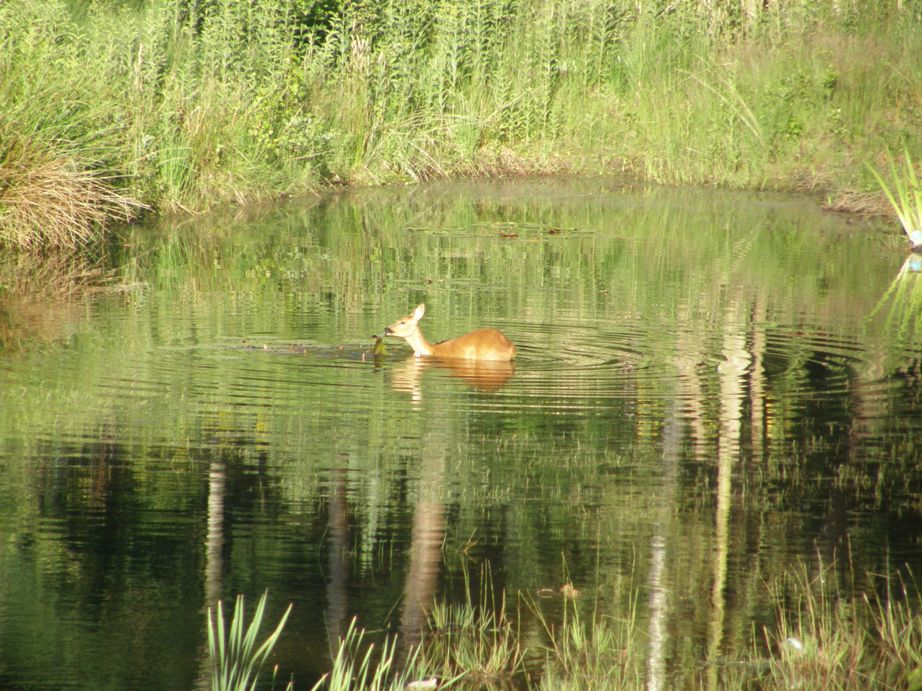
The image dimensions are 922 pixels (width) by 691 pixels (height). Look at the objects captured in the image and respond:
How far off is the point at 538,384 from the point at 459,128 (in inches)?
644

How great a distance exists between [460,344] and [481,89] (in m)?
16.3

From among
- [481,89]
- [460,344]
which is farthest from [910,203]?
[460,344]

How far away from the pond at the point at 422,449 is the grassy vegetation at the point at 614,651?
0.13m

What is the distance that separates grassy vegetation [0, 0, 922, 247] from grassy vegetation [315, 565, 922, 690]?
1428 cm

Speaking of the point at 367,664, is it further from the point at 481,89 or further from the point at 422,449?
the point at 481,89

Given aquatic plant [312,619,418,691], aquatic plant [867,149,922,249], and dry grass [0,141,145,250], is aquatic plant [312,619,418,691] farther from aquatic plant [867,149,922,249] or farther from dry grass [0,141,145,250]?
aquatic plant [867,149,922,249]

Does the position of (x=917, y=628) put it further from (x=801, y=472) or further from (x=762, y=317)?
(x=762, y=317)

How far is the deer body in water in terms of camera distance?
1132 cm

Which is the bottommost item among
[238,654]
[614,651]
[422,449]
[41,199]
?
[614,651]

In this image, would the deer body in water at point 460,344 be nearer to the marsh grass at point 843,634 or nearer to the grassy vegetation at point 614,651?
the marsh grass at point 843,634

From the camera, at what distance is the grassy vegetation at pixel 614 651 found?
5371 mm

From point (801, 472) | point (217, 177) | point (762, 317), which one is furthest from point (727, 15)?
point (801, 472)

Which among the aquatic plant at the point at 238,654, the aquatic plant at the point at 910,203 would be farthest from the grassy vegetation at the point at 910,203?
the aquatic plant at the point at 238,654

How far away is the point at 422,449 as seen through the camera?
28.2 feet
